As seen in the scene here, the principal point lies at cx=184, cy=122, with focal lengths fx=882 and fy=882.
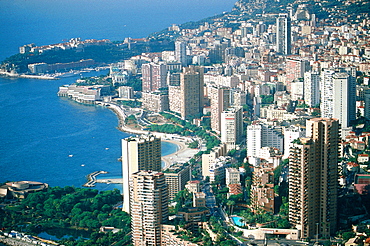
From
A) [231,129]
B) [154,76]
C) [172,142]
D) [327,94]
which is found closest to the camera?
[231,129]

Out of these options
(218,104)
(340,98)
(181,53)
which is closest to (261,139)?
(340,98)

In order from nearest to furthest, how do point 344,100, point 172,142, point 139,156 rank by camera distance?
point 139,156, point 344,100, point 172,142

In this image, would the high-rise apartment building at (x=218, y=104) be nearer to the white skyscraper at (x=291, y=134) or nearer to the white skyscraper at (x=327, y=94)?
the white skyscraper at (x=327, y=94)

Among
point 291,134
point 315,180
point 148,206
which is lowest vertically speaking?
point 148,206

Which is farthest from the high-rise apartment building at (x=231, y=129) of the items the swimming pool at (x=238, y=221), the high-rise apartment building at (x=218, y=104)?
the swimming pool at (x=238, y=221)

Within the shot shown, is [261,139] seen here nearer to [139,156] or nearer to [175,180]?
[175,180]

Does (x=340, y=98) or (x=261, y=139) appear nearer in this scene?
(x=261, y=139)

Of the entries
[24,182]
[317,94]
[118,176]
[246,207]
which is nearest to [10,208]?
[24,182]

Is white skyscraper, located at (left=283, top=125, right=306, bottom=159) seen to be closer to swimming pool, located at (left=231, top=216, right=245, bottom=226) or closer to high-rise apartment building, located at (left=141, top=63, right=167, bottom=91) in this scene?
swimming pool, located at (left=231, top=216, right=245, bottom=226)
